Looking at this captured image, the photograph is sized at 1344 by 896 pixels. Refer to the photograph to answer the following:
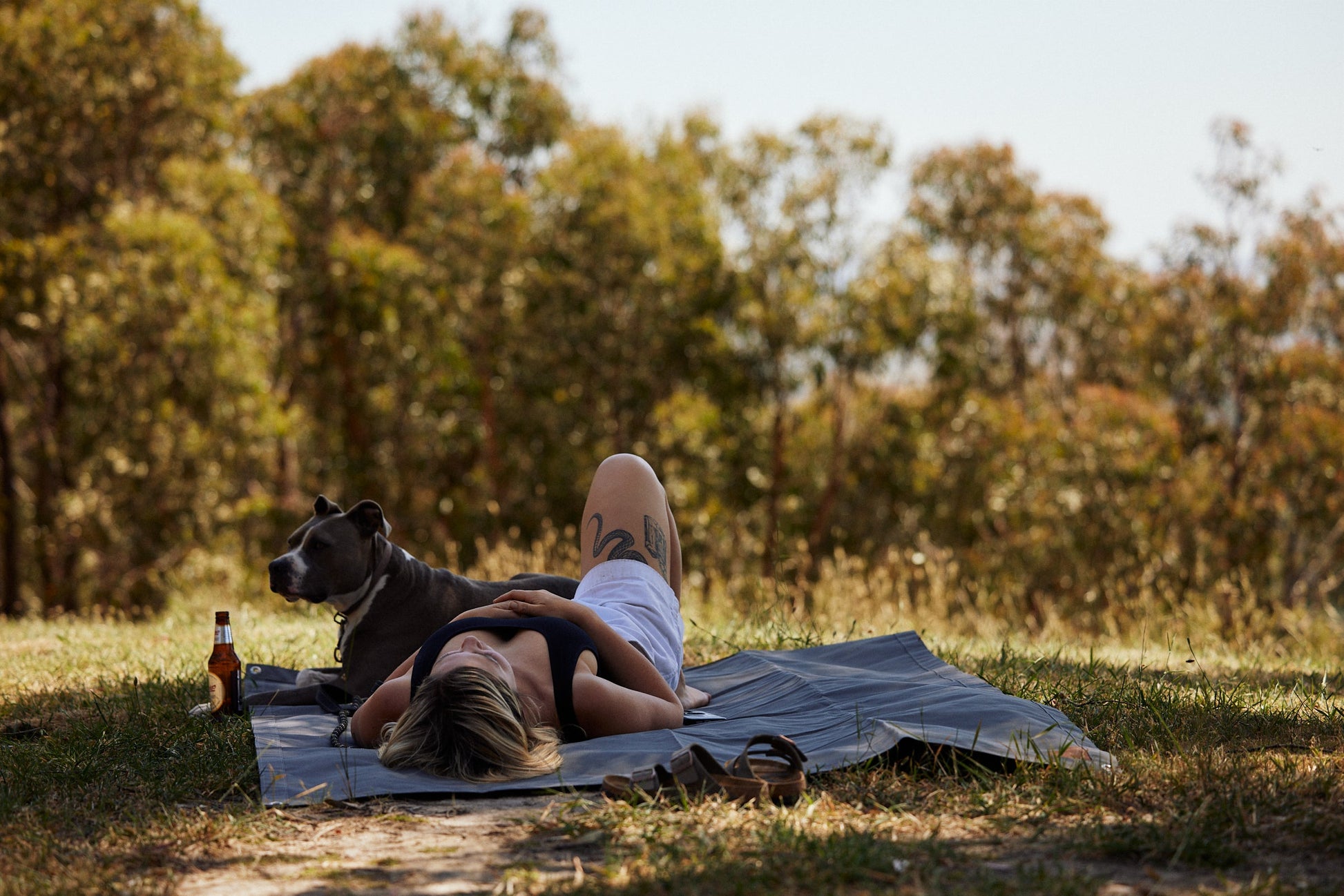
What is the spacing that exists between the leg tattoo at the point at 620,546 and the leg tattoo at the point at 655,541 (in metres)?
0.05

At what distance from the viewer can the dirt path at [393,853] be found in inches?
97.0

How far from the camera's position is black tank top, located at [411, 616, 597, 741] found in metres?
3.63

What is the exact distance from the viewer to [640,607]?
4.34 meters

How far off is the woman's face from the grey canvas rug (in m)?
0.31

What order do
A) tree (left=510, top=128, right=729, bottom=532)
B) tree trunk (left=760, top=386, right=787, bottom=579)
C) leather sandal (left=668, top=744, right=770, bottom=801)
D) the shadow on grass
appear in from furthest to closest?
1. tree trunk (left=760, top=386, right=787, bottom=579)
2. tree (left=510, top=128, right=729, bottom=532)
3. leather sandal (left=668, top=744, right=770, bottom=801)
4. the shadow on grass

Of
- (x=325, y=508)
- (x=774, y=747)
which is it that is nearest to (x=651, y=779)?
(x=774, y=747)

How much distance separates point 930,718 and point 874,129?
1618cm

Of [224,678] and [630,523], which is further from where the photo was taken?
[630,523]

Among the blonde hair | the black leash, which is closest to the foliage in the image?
the black leash

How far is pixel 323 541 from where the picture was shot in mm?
4801

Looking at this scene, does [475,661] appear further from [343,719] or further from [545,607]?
[343,719]

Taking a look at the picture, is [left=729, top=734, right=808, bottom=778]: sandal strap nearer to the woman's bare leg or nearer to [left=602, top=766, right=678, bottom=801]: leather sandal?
[left=602, top=766, right=678, bottom=801]: leather sandal

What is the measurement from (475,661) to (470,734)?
247 mm

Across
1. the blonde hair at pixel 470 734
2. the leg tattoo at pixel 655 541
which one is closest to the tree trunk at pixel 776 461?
the leg tattoo at pixel 655 541
